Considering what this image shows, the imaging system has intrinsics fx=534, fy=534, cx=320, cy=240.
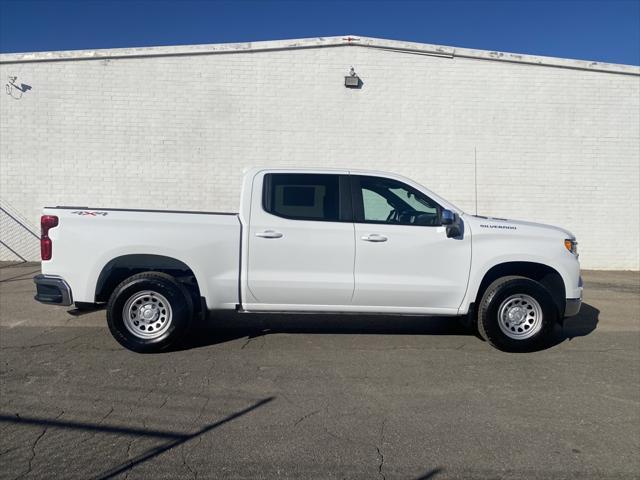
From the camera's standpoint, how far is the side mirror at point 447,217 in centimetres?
Answer: 585

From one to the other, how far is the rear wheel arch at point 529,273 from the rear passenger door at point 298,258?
1.59 m

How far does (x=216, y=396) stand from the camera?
15.2 feet

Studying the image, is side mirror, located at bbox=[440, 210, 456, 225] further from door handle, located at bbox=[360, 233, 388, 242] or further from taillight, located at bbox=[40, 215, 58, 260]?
taillight, located at bbox=[40, 215, 58, 260]

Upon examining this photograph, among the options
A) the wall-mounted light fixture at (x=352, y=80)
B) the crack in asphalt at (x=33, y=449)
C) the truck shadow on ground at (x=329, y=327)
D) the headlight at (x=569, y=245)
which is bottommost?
the crack in asphalt at (x=33, y=449)

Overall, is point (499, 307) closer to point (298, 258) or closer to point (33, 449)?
point (298, 258)

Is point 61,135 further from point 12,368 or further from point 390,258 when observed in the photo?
point 390,258

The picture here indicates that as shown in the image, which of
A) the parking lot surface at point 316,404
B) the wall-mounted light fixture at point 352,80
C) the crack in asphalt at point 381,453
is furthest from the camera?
the wall-mounted light fixture at point 352,80

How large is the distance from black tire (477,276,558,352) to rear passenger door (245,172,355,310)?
60.6 inches

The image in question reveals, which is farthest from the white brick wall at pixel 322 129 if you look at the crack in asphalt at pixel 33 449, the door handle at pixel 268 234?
the crack in asphalt at pixel 33 449

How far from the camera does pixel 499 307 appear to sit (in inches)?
235

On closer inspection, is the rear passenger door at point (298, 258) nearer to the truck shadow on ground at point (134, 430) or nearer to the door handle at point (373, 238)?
the door handle at point (373, 238)

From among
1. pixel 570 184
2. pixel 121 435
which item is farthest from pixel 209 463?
pixel 570 184

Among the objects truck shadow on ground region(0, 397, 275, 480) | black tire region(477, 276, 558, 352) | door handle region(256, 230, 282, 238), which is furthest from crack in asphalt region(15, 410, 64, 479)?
black tire region(477, 276, 558, 352)

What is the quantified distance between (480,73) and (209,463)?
445 inches
